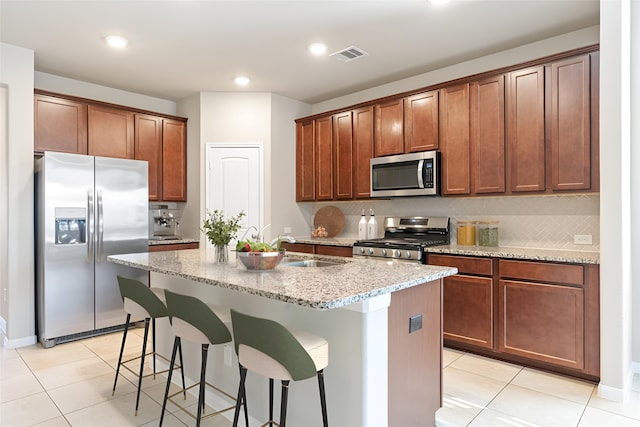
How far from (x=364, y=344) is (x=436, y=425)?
93 cm

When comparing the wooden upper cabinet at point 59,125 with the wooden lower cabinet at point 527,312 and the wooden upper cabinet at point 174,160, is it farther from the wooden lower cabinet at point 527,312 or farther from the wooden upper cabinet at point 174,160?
the wooden lower cabinet at point 527,312

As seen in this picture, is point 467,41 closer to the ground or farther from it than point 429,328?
farther from it

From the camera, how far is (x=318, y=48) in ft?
11.8

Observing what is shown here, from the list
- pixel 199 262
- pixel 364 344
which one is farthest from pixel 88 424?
pixel 364 344

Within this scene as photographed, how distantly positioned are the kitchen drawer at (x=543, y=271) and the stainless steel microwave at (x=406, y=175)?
103 cm

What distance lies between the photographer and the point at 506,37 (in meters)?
3.39

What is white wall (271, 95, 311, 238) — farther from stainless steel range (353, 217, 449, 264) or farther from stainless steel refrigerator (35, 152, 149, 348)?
stainless steel refrigerator (35, 152, 149, 348)

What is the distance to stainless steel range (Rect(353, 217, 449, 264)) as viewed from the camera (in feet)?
11.8

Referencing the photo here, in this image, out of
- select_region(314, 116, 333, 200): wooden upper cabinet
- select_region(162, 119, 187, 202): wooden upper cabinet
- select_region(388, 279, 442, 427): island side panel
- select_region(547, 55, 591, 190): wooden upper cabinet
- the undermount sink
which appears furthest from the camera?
select_region(162, 119, 187, 202): wooden upper cabinet

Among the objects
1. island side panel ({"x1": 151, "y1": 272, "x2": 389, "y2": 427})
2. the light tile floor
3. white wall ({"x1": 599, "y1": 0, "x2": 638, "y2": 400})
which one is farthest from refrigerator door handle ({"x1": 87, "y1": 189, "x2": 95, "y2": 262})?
white wall ({"x1": 599, "y1": 0, "x2": 638, "y2": 400})

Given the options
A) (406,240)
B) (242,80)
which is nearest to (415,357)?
(406,240)

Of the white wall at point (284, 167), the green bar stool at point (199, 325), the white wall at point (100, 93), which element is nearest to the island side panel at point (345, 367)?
the green bar stool at point (199, 325)

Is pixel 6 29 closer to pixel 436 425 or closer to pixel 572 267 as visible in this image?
pixel 436 425

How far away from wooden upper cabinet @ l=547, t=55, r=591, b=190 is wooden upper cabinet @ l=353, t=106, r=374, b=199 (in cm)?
182
